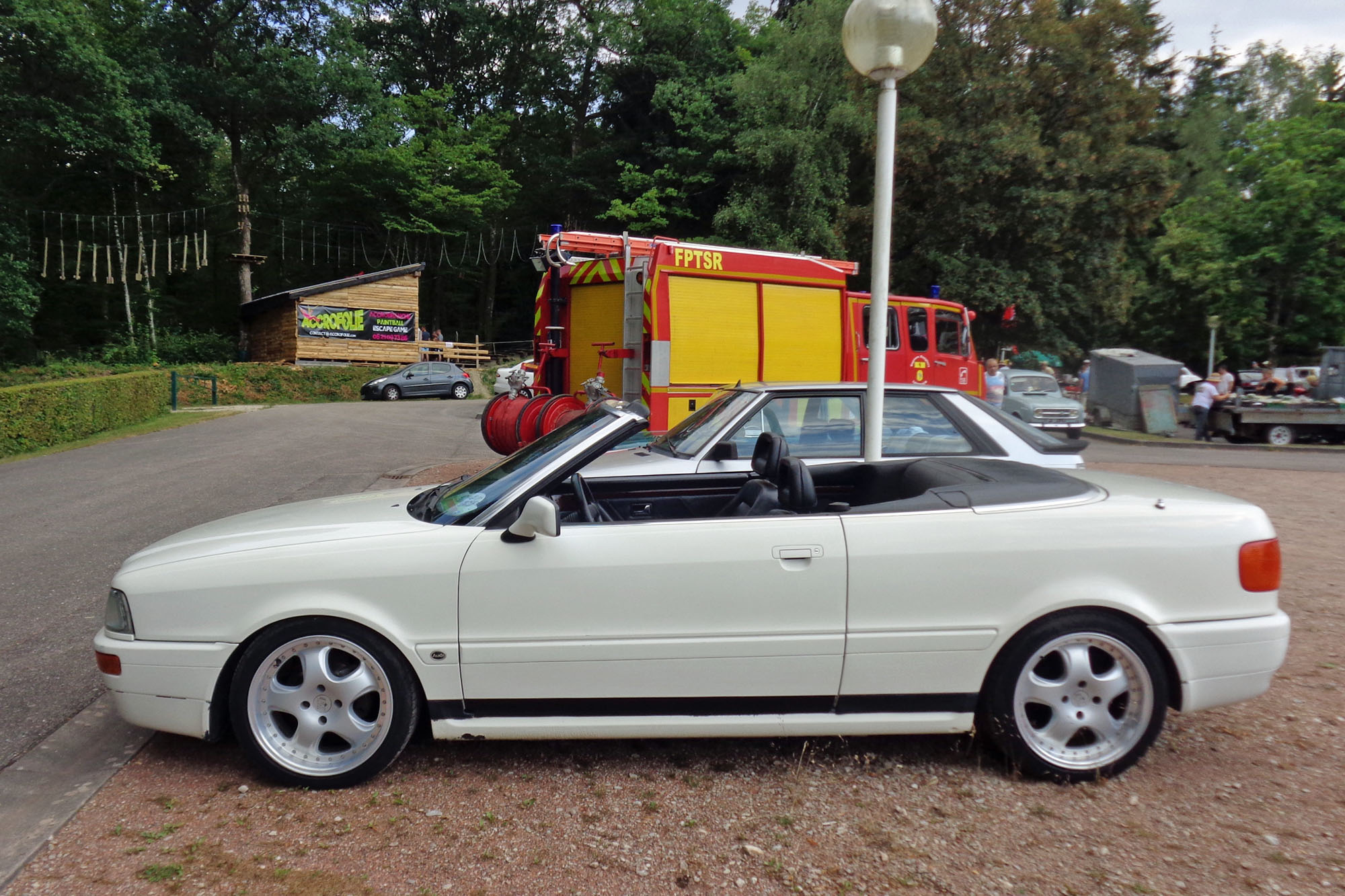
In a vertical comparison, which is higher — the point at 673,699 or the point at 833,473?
the point at 833,473

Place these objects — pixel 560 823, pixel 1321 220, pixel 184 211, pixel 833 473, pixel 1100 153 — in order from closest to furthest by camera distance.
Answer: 1. pixel 560 823
2. pixel 833 473
3. pixel 1321 220
4. pixel 1100 153
5. pixel 184 211

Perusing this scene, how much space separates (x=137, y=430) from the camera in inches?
734

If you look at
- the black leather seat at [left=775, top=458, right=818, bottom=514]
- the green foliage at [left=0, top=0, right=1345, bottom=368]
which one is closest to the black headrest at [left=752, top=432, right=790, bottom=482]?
the black leather seat at [left=775, top=458, right=818, bottom=514]

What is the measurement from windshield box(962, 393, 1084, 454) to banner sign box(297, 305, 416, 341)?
33.0 metres

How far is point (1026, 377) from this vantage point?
2191cm

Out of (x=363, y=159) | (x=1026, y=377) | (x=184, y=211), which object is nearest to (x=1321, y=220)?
(x=1026, y=377)

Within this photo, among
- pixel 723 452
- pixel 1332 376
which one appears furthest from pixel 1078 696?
pixel 1332 376

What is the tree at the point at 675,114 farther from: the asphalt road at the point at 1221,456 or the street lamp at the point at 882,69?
the street lamp at the point at 882,69

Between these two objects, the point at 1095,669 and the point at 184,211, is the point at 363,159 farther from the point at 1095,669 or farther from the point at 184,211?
the point at 1095,669

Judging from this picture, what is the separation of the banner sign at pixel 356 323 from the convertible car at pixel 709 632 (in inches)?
A: 1342

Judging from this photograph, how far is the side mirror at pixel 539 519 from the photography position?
329 cm

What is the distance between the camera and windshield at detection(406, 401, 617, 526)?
3.68m

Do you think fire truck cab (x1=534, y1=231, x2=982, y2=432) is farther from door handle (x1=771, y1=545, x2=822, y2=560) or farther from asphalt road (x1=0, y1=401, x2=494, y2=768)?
door handle (x1=771, y1=545, x2=822, y2=560)

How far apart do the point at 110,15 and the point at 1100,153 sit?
41885mm
